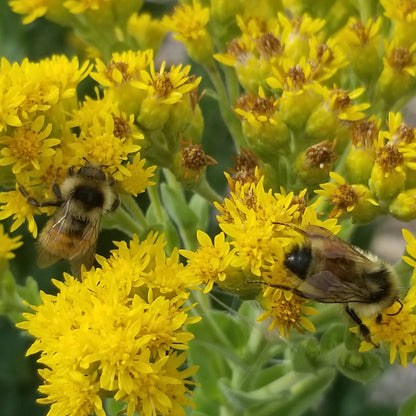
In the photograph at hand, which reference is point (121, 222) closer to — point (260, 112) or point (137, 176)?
point (137, 176)

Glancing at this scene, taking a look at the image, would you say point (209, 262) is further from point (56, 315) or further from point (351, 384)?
point (351, 384)

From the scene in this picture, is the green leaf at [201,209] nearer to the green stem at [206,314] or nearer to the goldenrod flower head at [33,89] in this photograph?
the green stem at [206,314]

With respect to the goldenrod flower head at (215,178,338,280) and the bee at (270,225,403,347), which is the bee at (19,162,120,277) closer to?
the goldenrod flower head at (215,178,338,280)

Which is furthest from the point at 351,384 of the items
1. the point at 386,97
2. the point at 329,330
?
the point at 386,97

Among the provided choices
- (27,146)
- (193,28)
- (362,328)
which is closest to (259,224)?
(362,328)

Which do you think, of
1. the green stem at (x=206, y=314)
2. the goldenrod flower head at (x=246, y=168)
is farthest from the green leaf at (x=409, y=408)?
the goldenrod flower head at (x=246, y=168)
